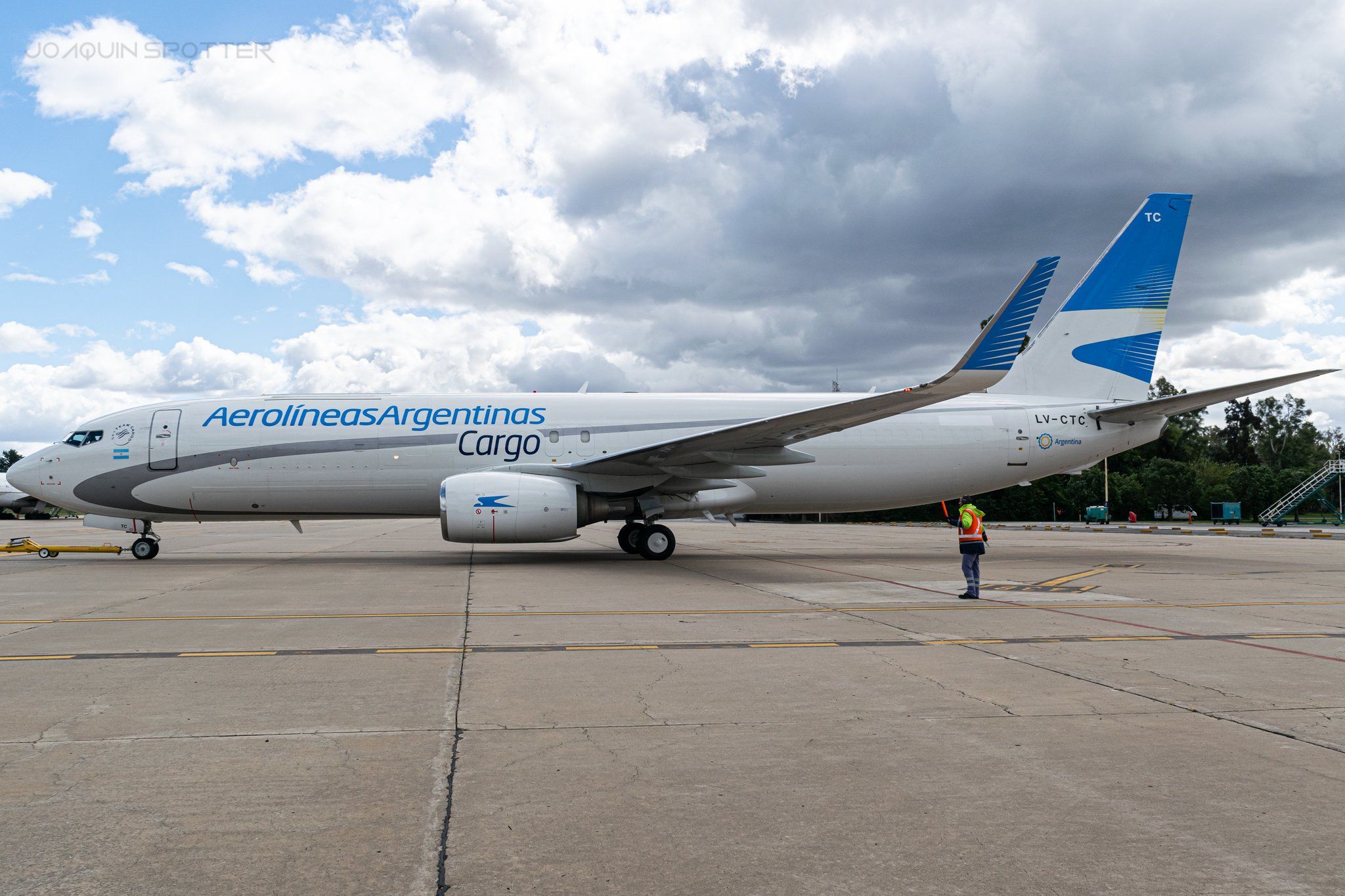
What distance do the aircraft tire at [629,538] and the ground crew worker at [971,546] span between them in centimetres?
733

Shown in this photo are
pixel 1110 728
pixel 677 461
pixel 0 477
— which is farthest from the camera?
pixel 0 477

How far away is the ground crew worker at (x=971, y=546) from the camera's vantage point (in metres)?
12.2

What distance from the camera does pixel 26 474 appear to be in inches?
720

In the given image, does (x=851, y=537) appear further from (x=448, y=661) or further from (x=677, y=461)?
(x=448, y=661)

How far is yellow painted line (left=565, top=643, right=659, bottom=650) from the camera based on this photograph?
7922 mm

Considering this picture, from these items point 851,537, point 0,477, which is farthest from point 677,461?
point 0,477

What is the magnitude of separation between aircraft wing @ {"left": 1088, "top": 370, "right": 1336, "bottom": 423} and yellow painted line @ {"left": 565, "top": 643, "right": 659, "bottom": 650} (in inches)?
494

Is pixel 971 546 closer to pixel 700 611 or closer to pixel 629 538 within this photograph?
pixel 700 611

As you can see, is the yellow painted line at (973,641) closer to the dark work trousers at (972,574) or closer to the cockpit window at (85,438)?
the dark work trousers at (972,574)

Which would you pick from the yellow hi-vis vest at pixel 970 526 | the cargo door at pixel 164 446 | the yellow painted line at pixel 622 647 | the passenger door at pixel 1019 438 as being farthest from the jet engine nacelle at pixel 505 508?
the passenger door at pixel 1019 438

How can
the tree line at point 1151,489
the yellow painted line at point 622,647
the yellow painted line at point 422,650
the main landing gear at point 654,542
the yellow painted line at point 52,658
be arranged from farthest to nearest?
the tree line at point 1151,489
the main landing gear at point 654,542
the yellow painted line at point 622,647
the yellow painted line at point 422,650
the yellow painted line at point 52,658

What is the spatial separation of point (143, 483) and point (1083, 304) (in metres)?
20.5

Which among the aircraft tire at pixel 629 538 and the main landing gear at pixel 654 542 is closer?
the main landing gear at pixel 654 542

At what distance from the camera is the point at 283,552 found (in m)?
22.6
